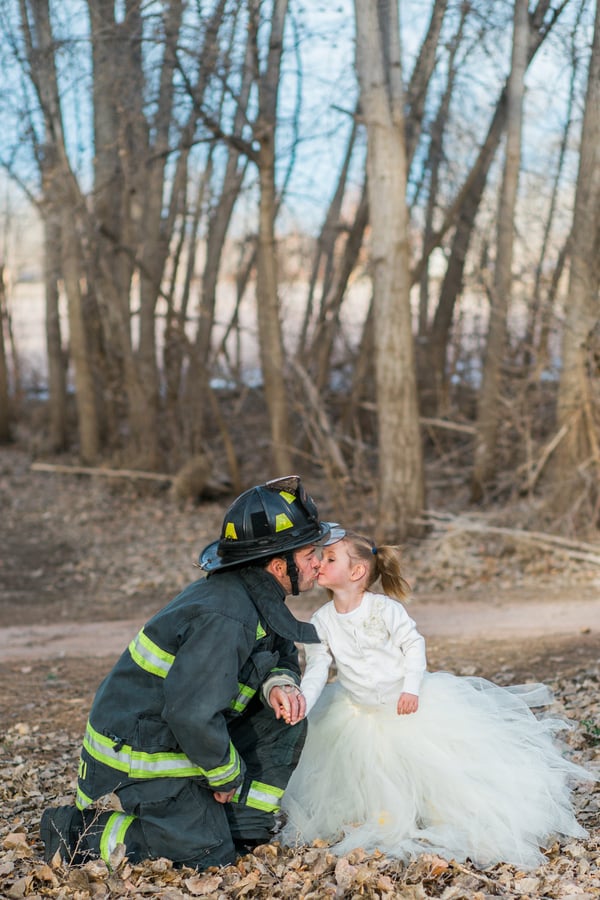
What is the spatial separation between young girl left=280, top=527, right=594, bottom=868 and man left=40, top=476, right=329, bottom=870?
0.32 metres

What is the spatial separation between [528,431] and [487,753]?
805 cm

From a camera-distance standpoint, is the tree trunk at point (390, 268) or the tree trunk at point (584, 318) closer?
the tree trunk at point (584, 318)

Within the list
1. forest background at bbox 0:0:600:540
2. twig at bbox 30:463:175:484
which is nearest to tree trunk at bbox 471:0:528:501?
forest background at bbox 0:0:600:540

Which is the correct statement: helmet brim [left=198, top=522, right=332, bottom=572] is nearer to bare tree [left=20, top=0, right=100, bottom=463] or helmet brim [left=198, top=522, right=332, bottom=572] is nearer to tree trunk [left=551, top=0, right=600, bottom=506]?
tree trunk [left=551, top=0, right=600, bottom=506]

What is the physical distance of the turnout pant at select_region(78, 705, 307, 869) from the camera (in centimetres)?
366

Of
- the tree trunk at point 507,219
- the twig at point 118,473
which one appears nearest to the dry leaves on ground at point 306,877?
the tree trunk at point 507,219

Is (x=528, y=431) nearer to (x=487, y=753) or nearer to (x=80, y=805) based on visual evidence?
(x=487, y=753)

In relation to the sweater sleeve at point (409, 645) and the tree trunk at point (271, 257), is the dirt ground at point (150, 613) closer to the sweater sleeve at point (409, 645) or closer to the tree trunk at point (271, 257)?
the sweater sleeve at point (409, 645)

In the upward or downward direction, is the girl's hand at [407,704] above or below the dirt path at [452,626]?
above

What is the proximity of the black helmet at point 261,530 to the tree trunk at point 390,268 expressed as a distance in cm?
797

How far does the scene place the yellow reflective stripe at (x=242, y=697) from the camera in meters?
3.71

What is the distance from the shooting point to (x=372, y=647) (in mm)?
4312

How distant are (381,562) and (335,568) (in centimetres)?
26

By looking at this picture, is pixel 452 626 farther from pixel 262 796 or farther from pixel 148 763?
pixel 148 763
